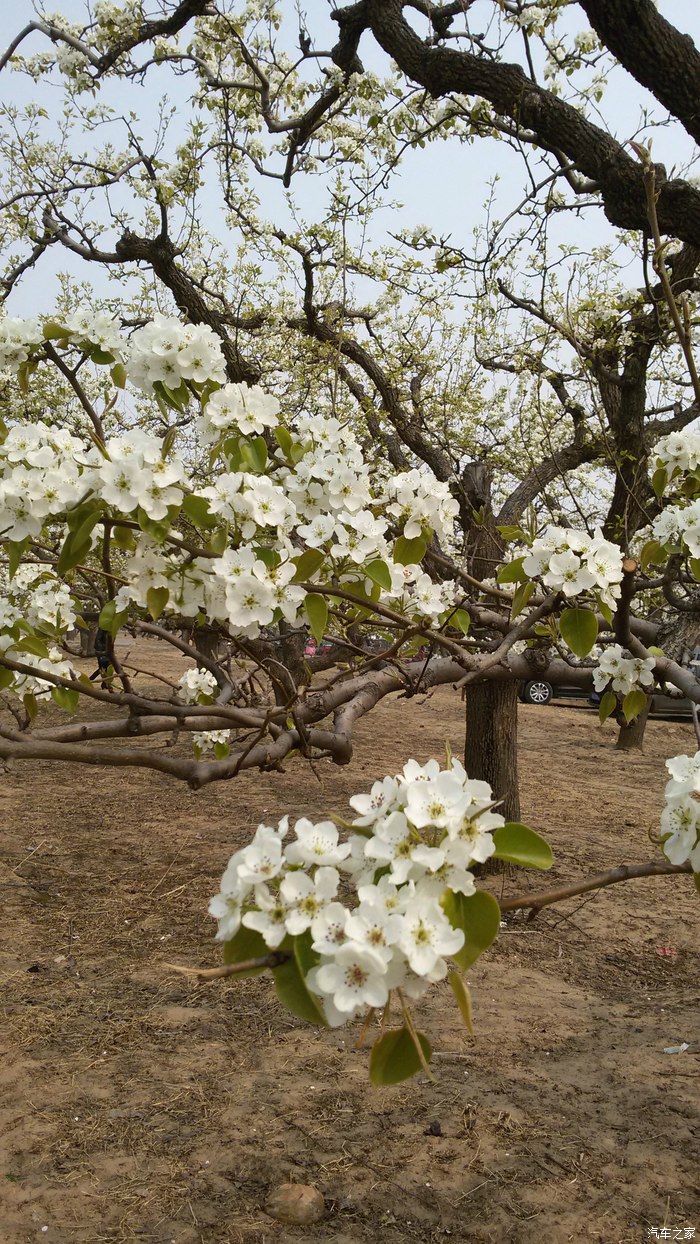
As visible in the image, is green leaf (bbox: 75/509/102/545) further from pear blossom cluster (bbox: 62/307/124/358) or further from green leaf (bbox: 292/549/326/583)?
pear blossom cluster (bbox: 62/307/124/358)

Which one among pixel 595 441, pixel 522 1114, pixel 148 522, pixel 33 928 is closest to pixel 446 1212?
pixel 522 1114

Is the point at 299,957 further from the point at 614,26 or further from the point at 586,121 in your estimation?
the point at 586,121

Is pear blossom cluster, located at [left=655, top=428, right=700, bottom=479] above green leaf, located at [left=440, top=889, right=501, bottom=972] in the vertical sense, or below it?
above

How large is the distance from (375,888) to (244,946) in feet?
0.58

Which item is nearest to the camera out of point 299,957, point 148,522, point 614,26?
point 299,957

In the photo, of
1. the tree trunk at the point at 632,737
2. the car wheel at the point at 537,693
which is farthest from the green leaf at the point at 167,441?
the car wheel at the point at 537,693

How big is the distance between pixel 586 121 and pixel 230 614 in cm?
369

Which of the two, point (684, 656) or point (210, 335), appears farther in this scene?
point (684, 656)

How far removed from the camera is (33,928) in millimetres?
4125

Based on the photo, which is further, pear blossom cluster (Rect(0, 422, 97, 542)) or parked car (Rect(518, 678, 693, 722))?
parked car (Rect(518, 678, 693, 722))

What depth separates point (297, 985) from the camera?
95 centimetres

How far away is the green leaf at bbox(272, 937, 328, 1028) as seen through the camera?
0.92 meters

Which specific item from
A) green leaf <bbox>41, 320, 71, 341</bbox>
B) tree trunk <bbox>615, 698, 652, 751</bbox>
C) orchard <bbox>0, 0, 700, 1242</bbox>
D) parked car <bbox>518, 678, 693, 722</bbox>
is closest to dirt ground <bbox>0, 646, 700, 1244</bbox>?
orchard <bbox>0, 0, 700, 1242</bbox>

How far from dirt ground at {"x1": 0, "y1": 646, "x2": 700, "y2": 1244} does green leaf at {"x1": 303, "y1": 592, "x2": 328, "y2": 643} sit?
1269 millimetres
